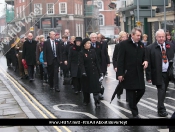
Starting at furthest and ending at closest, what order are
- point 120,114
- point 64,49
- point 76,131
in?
point 64,49, point 120,114, point 76,131

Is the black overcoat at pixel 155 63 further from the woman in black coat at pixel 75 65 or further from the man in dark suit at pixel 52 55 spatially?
the man in dark suit at pixel 52 55

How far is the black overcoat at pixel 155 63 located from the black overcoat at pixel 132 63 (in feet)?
1.38

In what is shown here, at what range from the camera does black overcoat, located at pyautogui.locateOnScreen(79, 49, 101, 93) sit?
8969 mm

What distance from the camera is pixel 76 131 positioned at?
262 inches

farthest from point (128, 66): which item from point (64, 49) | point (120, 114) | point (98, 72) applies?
point (64, 49)

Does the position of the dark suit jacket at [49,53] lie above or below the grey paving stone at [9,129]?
above

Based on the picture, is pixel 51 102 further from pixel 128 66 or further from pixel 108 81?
pixel 108 81

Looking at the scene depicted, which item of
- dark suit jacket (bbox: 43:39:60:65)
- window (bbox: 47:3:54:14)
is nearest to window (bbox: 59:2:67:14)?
window (bbox: 47:3:54:14)

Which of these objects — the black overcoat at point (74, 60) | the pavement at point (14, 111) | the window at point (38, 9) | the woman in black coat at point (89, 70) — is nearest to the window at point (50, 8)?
the window at point (38, 9)

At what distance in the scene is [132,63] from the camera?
731 cm

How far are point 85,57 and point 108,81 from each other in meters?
5.43

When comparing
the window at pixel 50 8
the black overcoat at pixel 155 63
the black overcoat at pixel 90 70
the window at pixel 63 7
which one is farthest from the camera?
the black overcoat at pixel 90 70

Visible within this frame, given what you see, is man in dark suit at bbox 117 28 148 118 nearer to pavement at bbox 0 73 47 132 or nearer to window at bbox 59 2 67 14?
window at bbox 59 2 67 14

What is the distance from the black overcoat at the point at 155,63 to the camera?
7.68 m
